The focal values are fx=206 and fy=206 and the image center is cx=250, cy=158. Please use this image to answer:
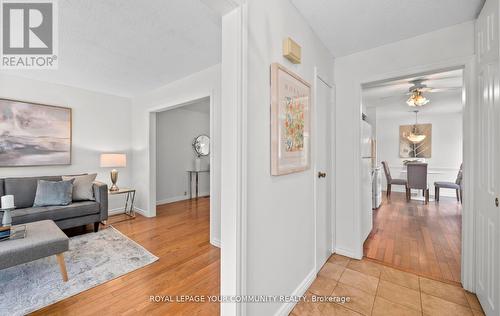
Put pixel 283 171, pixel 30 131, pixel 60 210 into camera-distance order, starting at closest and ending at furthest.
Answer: pixel 283 171 → pixel 60 210 → pixel 30 131

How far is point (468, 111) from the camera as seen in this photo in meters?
1.77

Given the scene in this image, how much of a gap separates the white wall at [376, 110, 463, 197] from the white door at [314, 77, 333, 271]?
13.8ft

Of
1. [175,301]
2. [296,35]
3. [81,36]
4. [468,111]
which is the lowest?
[175,301]

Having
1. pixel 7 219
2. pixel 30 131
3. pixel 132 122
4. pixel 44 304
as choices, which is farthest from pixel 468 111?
pixel 30 131

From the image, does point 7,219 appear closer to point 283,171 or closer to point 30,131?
point 30,131

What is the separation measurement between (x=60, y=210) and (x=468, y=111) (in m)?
4.66

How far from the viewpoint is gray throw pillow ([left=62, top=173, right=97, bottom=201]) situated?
315cm

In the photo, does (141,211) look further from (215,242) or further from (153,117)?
(215,242)

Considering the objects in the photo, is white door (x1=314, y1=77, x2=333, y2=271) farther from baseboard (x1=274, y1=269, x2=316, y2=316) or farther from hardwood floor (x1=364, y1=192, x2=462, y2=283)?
hardwood floor (x1=364, y1=192, x2=462, y2=283)

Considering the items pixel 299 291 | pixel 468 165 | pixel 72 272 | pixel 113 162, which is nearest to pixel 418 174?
pixel 468 165

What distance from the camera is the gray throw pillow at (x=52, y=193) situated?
9.32ft

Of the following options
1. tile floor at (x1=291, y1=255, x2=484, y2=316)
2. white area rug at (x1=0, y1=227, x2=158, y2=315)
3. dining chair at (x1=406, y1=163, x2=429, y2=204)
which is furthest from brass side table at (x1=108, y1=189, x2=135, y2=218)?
dining chair at (x1=406, y1=163, x2=429, y2=204)

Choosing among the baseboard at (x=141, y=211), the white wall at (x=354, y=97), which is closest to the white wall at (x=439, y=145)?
the white wall at (x=354, y=97)

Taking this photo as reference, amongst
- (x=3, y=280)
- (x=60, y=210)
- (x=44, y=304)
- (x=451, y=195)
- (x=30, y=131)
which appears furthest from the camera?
(x=451, y=195)
